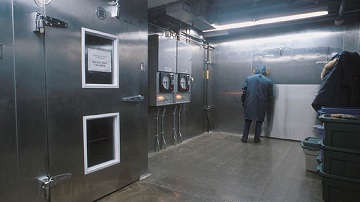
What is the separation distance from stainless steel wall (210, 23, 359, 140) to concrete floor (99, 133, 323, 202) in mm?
764

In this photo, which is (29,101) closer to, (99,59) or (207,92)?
(99,59)

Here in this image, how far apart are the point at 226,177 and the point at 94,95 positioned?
6.06 ft

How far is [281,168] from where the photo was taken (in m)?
3.10

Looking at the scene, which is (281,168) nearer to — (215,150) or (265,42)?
(215,150)

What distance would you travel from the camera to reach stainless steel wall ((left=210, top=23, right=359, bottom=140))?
4.43 meters

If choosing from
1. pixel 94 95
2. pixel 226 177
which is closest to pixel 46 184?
pixel 94 95

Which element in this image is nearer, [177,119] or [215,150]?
[215,150]

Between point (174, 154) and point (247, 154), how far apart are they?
4.01ft

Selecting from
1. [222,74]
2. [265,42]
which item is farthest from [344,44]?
[222,74]

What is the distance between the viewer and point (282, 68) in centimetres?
486

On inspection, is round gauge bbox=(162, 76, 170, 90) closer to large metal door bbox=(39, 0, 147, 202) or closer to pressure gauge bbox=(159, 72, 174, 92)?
pressure gauge bbox=(159, 72, 174, 92)

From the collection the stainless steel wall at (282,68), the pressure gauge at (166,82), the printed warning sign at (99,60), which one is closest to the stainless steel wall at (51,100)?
the printed warning sign at (99,60)

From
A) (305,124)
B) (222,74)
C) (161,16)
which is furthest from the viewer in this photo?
(222,74)

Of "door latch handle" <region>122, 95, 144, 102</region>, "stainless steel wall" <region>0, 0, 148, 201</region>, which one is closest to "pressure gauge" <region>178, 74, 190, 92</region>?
"door latch handle" <region>122, 95, 144, 102</region>
